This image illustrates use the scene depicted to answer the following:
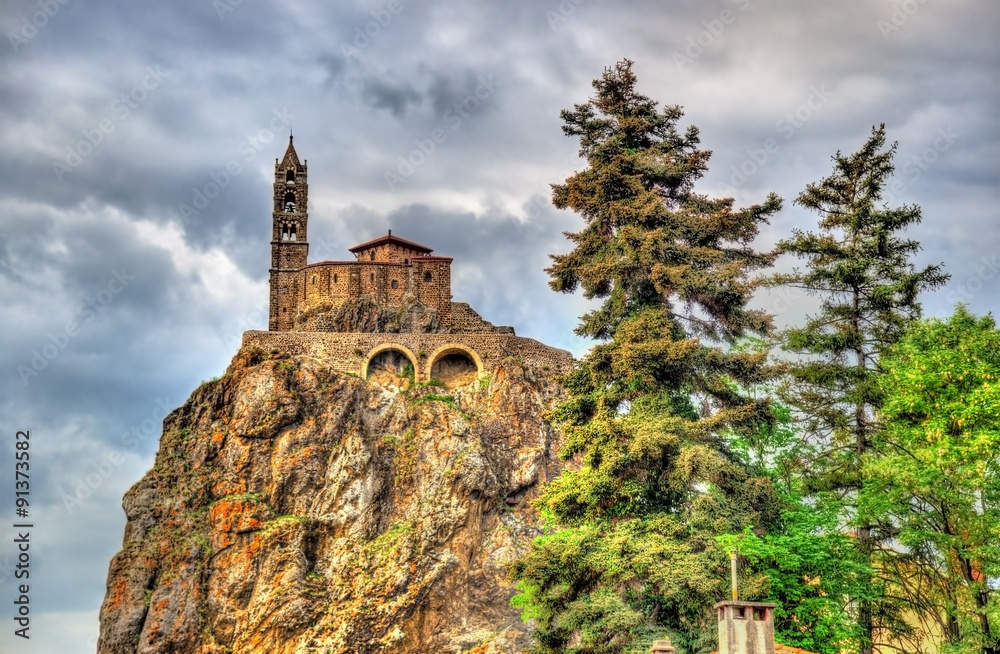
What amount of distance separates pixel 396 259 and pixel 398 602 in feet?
80.7

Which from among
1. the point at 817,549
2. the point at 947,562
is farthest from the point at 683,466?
the point at 947,562

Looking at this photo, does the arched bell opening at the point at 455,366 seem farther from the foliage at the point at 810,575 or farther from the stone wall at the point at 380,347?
the foliage at the point at 810,575

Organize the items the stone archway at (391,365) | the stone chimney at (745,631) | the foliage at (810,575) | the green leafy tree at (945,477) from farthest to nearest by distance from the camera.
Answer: the stone archway at (391,365) < the foliage at (810,575) < the green leafy tree at (945,477) < the stone chimney at (745,631)

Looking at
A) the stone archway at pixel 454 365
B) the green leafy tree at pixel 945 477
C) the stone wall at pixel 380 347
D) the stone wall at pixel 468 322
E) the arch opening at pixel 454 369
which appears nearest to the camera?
the green leafy tree at pixel 945 477

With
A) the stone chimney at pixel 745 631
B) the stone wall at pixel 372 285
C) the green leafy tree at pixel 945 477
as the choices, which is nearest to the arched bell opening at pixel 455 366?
the stone wall at pixel 372 285

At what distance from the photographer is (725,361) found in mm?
33812

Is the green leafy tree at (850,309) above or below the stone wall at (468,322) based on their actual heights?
below

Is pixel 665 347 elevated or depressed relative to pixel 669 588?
elevated

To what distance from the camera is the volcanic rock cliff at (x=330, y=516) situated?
187 ft

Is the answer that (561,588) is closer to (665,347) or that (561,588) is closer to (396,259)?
(665,347)

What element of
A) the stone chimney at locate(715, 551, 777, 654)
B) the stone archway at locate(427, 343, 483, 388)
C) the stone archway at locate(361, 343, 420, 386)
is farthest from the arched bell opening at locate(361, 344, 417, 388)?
the stone chimney at locate(715, 551, 777, 654)

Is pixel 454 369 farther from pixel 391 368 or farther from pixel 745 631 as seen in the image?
pixel 745 631

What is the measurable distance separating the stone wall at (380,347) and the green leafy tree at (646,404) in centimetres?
2970

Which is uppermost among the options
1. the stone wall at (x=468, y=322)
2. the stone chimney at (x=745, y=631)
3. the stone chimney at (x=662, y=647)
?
the stone wall at (x=468, y=322)
